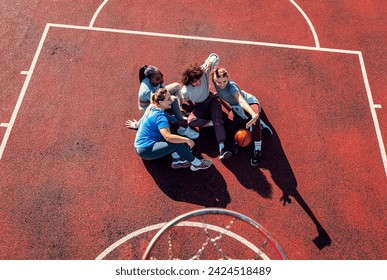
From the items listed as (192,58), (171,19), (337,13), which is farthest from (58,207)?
(337,13)

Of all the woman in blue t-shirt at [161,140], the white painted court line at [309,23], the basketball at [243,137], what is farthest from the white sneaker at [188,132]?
the white painted court line at [309,23]

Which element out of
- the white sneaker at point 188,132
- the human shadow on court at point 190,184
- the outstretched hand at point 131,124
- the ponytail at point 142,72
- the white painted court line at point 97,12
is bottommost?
the human shadow on court at point 190,184

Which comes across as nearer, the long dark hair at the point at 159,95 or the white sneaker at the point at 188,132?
the long dark hair at the point at 159,95

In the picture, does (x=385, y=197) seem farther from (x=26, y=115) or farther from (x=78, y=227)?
(x=26, y=115)

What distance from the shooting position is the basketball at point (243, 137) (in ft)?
26.2

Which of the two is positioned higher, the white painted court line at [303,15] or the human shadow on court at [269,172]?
the white painted court line at [303,15]

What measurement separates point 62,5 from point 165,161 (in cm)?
623

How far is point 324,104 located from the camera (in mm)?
9164

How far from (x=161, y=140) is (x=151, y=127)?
0.43 meters

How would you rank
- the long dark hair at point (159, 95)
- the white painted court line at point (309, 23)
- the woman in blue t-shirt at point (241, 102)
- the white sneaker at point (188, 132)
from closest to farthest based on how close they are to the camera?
the long dark hair at point (159, 95)
the woman in blue t-shirt at point (241, 102)
the white sneaker at point (188, 132)
the white painted court line at point (309, 23)

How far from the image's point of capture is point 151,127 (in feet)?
24.3

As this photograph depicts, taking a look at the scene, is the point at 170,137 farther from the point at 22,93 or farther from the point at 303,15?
the point at 303,15

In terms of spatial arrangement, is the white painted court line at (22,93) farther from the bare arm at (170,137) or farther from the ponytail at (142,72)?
the bare arm at (170,137)

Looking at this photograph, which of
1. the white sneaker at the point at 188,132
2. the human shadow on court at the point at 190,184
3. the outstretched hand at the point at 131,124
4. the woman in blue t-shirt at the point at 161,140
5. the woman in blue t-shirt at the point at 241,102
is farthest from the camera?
the outstretched hand at the point at 131,124
